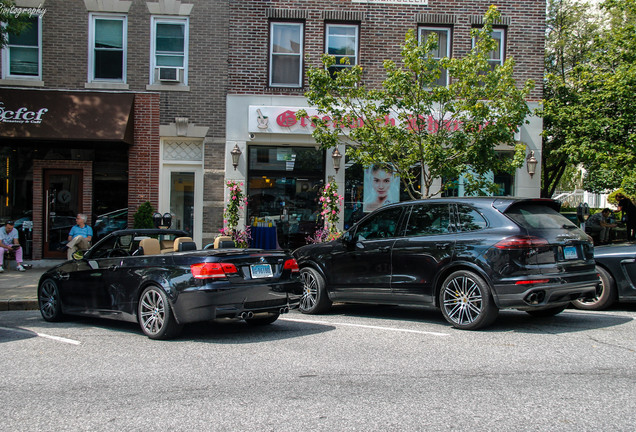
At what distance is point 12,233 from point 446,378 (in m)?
12.6

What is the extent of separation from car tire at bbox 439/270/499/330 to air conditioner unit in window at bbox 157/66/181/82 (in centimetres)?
1059

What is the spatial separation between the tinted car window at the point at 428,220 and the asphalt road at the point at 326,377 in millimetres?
1260

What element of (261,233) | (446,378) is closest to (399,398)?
(446,378)

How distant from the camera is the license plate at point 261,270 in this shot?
7316mm

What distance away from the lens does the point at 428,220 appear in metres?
8.20

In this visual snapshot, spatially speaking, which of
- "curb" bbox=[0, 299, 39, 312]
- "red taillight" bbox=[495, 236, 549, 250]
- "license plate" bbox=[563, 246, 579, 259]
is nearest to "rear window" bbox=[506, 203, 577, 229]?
"red taillight" bbox=[495, 236, 549, 250]

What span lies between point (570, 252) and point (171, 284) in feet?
15.8

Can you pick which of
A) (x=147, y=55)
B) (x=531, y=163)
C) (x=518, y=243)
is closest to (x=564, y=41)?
(x=531, y=163)

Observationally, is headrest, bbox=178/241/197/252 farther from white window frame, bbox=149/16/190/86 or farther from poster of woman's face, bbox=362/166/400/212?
white window frame, bbox=149/16/190/86

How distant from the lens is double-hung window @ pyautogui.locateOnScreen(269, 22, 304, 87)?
15945 mm

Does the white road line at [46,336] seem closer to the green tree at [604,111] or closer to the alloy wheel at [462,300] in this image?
the alloy wheel at [462,300]

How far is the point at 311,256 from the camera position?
9273 millimetres

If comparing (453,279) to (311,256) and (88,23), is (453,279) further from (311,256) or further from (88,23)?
(88,23)

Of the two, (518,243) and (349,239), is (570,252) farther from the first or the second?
(349,239)
